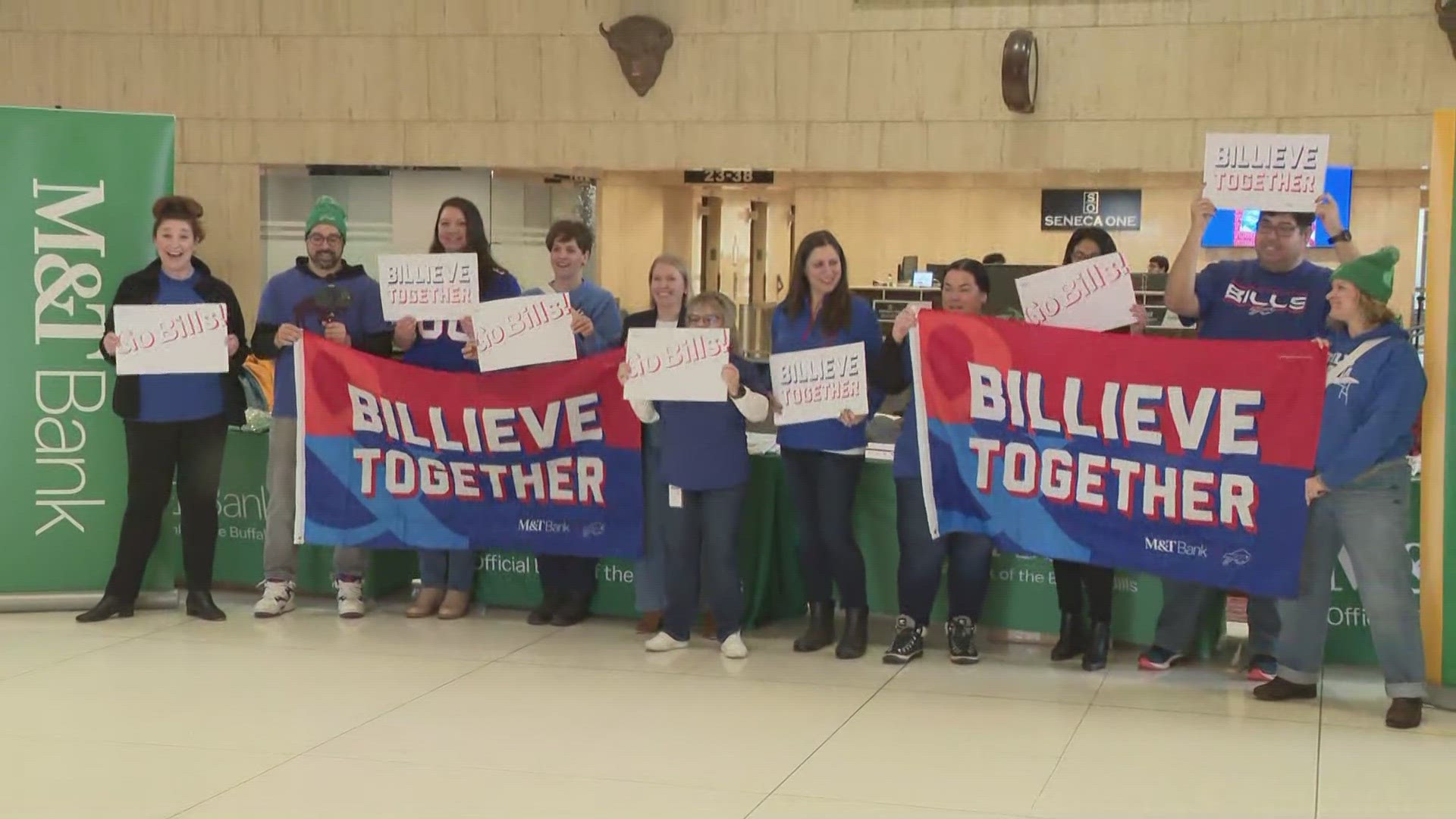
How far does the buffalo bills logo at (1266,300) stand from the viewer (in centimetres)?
566

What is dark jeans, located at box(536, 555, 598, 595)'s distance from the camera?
265 inches

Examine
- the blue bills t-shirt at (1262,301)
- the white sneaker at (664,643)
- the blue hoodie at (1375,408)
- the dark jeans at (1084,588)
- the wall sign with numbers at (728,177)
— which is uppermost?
the wall sign with numbers at (728,177)

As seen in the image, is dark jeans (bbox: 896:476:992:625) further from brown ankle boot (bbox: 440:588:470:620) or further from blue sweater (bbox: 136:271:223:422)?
blue sweater (bbox: 136:271:223:422)

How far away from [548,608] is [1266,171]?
3.43m

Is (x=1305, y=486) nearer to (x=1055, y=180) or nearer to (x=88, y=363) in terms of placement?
(x=88, y=363)

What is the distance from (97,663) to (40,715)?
2.51 ft

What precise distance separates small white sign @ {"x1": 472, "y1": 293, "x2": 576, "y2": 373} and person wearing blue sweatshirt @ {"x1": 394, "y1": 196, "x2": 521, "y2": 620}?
0.70ft

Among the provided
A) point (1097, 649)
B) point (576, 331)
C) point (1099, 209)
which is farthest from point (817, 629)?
point (1099, 209)

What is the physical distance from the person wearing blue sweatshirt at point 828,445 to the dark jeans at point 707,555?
10.6 inches

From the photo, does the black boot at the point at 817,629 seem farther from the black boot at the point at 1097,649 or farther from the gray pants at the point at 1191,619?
the gray pants at the point at 1191,619

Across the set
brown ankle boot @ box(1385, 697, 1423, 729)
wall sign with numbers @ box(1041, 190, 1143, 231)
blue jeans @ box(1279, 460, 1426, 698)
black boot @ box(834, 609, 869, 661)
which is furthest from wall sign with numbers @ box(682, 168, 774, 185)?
brown ankle boot @ box(1385, 697, 1423, 729)

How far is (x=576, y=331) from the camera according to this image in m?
6.37

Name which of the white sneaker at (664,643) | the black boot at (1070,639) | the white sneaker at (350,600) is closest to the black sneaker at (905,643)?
the black boot at (1070,639)

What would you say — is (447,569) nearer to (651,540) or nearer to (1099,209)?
(651,540)
